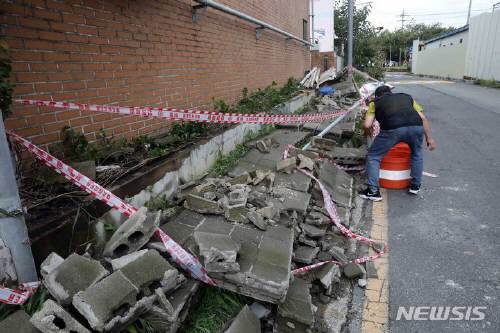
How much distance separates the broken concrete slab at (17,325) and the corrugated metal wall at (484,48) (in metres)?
29.4

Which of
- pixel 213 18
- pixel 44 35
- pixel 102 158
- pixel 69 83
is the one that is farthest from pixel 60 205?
pixel 213 18

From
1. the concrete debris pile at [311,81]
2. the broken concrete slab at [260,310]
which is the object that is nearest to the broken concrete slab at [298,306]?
the broken concrete slab at [260,310]

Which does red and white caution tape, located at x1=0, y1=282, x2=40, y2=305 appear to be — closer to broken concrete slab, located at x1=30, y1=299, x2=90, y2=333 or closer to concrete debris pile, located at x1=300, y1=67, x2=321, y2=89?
broken concrete slab, located at x1=30, y1=299, x2=90, y2=333

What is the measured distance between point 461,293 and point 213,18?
19.5ft

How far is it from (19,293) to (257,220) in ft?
6.38

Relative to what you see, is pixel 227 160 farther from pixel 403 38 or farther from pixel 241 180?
pixel 403 38

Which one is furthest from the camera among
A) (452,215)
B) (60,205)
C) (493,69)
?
(493,69)

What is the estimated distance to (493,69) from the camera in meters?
24.5

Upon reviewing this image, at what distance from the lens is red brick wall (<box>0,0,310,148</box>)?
9.64 ft

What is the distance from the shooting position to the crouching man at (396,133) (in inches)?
195

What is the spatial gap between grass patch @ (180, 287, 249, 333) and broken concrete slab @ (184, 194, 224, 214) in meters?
0.89

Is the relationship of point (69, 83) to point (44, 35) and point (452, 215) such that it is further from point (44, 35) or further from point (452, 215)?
point (452, 215)

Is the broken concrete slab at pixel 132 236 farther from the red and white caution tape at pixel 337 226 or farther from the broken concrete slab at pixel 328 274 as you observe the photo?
the broken concrete slab at pixel 328 274

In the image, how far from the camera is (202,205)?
3.46 m
